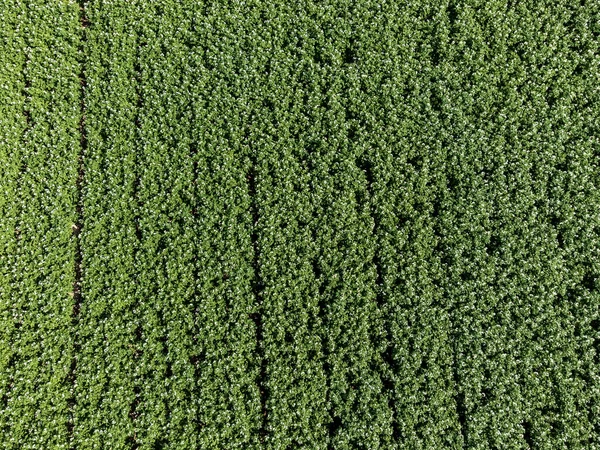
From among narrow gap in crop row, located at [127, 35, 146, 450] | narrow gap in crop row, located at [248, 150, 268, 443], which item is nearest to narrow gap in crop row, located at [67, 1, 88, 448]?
narrow gap in crop row, located at [127, 35, 146, 450]

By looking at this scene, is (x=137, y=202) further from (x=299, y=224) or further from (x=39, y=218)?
(x=299, y=224)

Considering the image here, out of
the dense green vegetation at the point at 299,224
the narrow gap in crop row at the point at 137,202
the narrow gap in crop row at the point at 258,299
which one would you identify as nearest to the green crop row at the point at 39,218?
the dense green vegetation at the point at 299,224

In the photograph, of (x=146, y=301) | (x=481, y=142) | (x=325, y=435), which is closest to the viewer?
(x=325, y=435)

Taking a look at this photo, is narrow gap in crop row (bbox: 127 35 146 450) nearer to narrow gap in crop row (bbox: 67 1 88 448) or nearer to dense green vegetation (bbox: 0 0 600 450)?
dense green vegetation (bbox: 0 0 600 450)

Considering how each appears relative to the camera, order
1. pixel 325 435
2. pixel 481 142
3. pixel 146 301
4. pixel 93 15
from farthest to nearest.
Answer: pixel 93 15
pixel 481 142
pixel 146 301
pixel 325 435

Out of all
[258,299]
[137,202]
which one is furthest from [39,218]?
[258,299]

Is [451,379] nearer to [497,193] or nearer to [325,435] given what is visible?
[325,435]

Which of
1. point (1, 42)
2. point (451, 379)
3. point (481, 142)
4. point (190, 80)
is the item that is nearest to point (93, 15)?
point (1, 42)
